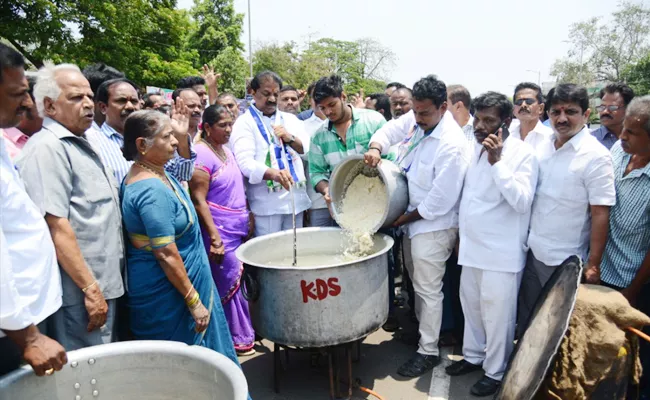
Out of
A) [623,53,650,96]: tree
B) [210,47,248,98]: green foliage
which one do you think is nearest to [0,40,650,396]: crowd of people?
[210,47,248,98]: green foliage

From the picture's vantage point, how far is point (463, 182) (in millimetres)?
3586

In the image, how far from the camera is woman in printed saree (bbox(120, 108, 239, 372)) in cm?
250

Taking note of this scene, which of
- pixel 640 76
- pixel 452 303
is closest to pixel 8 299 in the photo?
pixel 452 303

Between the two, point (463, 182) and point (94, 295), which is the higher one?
point (463, 182)

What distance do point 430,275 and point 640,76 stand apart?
44249 millimetres

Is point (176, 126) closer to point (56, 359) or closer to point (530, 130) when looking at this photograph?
point (56, 359)

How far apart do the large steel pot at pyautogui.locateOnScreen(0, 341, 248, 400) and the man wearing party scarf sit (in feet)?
8.05

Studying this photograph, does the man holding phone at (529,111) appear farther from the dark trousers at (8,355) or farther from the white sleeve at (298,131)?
the dark trousers at (8,355)

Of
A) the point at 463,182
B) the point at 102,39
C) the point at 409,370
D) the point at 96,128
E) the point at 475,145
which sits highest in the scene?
the point at 102,39

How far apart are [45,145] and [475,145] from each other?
2.70 metres

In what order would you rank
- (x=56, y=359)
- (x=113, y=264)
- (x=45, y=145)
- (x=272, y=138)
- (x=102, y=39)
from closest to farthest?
1. (x=56, y=359)
2. (x=45, y=145)
3. (x=113, y=264)
4. (x=272, y=138)
5. (x=102, y=39)

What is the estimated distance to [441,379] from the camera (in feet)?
11.9

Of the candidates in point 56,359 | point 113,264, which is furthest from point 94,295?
point 56,359

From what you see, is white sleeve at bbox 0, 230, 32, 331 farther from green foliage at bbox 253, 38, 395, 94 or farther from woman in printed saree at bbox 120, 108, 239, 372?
green foliage at bbox 253, 38, 395, 94
